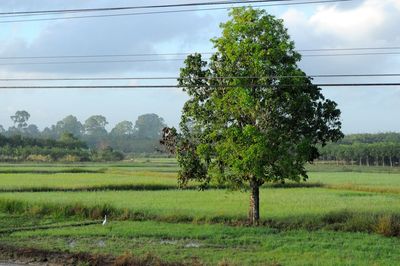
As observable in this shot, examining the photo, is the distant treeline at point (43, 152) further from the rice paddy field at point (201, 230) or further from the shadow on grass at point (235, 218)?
the shadow on grass at point (235, 218)

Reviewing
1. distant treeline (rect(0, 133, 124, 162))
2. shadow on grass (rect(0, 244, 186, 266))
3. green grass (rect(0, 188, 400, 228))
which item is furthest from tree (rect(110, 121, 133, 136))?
shadow on grass (rect(0, 244, 186, 266))

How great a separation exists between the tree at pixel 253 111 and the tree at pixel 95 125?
170m

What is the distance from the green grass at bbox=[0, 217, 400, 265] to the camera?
13.7 meters

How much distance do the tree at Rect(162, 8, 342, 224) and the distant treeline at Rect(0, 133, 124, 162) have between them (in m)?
72.2

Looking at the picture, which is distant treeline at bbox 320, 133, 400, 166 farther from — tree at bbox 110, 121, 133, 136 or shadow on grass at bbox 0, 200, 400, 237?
tree at bbox 110, 121, 133, 136

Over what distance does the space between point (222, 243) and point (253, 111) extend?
17.5 feet

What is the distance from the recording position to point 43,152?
309 feet

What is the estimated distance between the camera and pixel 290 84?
1875 centimetres

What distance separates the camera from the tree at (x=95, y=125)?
189 meters

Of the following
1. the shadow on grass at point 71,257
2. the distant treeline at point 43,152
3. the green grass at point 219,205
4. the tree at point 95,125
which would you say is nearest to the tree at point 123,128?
the tree at point 95,125

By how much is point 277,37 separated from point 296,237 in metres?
7.34

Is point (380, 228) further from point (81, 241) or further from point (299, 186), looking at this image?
point (299, 186)

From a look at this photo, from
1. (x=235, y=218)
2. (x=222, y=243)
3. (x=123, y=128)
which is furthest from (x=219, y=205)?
(x=123, y=128)

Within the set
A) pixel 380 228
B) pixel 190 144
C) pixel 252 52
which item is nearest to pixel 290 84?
pixel 252 52
